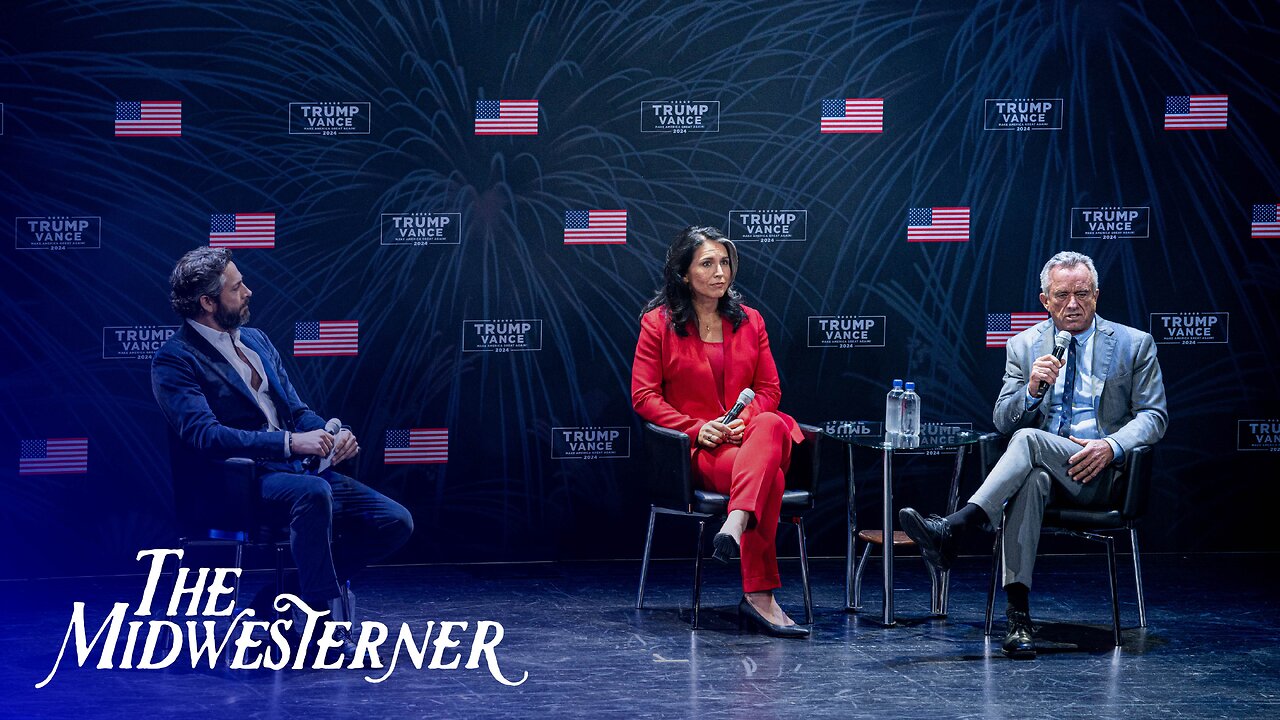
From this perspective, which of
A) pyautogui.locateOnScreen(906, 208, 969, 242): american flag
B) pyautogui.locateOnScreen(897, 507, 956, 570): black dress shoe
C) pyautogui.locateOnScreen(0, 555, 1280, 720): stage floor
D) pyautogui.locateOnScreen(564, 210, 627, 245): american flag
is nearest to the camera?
pyautogui.locateOnScreen(0, 555, 1280, 720): stage floor

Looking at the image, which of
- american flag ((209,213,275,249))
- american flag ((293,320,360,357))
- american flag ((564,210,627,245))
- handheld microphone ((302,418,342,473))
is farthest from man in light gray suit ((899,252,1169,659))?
american flag ((209,213,275,249))

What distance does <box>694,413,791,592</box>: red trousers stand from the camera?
448cm

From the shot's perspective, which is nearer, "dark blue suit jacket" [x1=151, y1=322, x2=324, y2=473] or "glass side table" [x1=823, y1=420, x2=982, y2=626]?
"dark blue suit jacket" [x1=151, y1=322, x2=324, y2=473]

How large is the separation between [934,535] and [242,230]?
10.6 ft

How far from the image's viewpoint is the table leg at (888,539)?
181 inches

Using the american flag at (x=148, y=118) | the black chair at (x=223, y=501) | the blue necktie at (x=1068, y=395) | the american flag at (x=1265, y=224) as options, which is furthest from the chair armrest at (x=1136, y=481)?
the american flag at (x=148, y=118)

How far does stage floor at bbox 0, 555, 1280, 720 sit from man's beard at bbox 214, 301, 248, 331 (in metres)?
1.18

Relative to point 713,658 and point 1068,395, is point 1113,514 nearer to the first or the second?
point 1068,395

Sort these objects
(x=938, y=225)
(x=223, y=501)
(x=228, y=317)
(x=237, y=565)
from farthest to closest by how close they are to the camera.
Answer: (x=938, y=225)
(x=237, y=565)
(x=228, y=317)
(x=223, y=501)

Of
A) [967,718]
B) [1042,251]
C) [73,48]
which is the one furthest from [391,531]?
[1042,251]

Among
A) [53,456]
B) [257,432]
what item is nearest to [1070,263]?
[257,432]

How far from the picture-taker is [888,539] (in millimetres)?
4668

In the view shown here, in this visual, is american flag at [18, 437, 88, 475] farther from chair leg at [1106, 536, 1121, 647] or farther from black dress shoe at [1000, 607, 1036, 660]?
chair leg at [1106, 536, 1121, 647]

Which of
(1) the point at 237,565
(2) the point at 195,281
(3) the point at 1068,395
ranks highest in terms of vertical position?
(2) the point at 195,281
